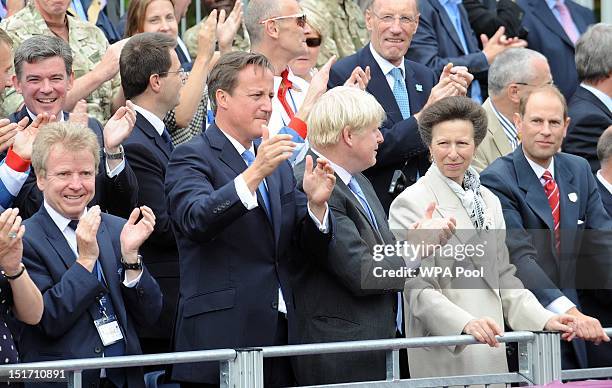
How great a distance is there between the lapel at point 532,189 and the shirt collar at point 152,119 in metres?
2.01

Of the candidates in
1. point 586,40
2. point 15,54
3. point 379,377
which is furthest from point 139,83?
point 586,40

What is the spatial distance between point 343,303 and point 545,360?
1012 millimetres

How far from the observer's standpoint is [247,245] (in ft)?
20.4

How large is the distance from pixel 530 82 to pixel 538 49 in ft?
6.79

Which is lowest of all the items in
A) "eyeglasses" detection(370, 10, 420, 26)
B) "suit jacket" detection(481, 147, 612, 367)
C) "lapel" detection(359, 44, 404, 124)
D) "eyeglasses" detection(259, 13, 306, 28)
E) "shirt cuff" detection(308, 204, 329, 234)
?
"shirt cuff" detection(308, 204, 329, 234)

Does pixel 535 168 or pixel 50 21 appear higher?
pixel 50 21

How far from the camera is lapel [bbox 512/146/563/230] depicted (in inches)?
294

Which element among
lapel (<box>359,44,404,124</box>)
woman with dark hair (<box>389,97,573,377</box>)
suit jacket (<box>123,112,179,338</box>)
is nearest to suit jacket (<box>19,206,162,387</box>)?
suit jacket (<box>123,112,179,338</box>)

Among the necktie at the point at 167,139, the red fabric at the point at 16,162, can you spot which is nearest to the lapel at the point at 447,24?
the necktie at the point at 167,139

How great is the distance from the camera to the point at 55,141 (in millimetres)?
6109

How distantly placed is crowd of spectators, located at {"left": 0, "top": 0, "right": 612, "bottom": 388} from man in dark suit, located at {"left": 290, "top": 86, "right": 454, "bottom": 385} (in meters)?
0.01

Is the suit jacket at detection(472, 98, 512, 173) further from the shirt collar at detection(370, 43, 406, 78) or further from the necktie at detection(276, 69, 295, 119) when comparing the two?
the necktie at detection(276, 69, 295, 119)

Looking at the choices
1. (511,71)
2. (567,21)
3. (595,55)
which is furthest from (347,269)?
(567,21)

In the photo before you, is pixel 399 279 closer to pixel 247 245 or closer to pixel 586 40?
pixel 247 245
